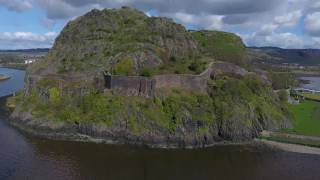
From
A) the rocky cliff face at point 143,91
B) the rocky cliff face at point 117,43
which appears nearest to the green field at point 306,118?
the rocky cliff face at point 143,91

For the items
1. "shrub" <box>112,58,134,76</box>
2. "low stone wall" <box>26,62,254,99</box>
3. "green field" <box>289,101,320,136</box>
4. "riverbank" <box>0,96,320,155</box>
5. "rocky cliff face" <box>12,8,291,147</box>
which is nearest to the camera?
"riverbank" <box>0,96,320,155</box>

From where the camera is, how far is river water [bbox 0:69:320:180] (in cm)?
4856

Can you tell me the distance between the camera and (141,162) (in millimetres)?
53375

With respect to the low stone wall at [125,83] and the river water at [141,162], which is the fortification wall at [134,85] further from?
the river water at [141,162]

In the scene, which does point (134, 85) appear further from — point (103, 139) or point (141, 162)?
point (141, 162)

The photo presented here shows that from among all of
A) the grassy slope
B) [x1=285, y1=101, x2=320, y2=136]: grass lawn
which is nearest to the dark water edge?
[x1=285, y1=101, x2=320, y2=136]: grass lawn

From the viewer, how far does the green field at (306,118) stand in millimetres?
68250

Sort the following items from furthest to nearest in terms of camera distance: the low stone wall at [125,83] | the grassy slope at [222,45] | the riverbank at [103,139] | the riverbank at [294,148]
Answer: the grassy slope at [222,45]
the low stone wall at [125,83]
the riverbank at [103,139]
the riverbank at [294,148]

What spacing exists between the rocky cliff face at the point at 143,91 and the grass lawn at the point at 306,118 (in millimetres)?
2632

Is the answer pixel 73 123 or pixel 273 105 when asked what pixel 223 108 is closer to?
pixel 273 105

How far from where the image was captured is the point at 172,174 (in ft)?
161

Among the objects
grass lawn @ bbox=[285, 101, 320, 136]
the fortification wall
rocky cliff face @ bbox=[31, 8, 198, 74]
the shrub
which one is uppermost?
rocky cliff face @ bbox=[31, 8, 198, 74]

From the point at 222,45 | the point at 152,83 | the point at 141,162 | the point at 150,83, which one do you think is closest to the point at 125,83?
the point at 150,83

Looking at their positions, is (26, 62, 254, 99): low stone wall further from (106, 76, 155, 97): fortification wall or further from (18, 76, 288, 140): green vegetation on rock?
(18, 76, 288, 140): green vegetation on rock
